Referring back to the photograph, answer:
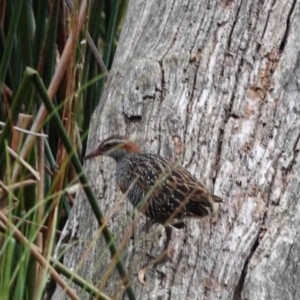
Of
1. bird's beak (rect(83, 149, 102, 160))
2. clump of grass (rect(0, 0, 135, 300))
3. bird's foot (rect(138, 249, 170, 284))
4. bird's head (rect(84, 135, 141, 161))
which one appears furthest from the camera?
bird's beak (rect(83, 149, 102, 160))

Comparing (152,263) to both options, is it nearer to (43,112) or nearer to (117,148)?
(117,148)

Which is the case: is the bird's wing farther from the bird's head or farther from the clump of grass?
the clump of grass

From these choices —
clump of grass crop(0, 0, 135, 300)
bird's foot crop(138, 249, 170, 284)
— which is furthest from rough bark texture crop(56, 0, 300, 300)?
clump of grass crop(0, 0, 135, 300)

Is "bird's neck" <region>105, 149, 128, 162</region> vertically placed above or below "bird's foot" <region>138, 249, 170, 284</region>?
above

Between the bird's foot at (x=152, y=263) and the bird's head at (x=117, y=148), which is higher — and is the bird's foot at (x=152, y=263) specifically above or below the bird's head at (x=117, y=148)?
below

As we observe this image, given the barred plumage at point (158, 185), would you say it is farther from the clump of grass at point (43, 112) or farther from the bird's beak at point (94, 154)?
the clump of grass at point (43, 112)

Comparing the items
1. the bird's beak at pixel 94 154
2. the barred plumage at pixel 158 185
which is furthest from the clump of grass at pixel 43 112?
the barred plumage at pixel 158 185

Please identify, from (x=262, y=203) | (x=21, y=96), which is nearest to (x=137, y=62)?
(x=262, y=203)
